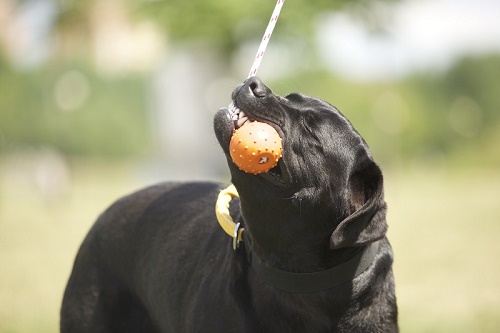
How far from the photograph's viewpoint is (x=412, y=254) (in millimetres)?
10547

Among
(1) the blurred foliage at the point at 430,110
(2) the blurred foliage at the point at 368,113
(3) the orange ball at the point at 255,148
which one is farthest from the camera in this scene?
(1) the blurred foliage at the point at 430,110

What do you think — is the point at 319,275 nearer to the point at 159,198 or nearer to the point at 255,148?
the point at 255,148

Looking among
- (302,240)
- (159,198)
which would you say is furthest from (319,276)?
(159,198)

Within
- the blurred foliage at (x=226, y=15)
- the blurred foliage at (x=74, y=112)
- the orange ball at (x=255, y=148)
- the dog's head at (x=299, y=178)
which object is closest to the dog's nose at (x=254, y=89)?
the dog's head at (x=299, y=178)

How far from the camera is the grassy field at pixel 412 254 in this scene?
7039 mm

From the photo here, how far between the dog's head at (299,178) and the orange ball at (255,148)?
0.09 metres

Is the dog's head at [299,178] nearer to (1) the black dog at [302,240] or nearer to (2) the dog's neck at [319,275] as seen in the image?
(1) the black dog at [302,240]

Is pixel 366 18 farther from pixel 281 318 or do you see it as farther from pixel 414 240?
pixel 281 318

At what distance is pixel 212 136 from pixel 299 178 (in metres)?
13.9

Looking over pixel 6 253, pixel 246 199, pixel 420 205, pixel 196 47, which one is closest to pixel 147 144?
pixel 196 47

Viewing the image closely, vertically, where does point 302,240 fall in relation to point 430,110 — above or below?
above

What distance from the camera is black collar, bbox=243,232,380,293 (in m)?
3.50

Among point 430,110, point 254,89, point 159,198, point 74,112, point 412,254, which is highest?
point 254,89

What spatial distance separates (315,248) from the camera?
354 centimetres
